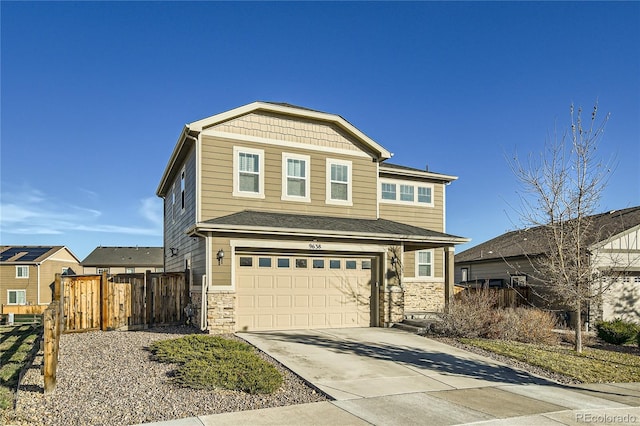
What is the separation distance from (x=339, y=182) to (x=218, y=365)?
9.16m

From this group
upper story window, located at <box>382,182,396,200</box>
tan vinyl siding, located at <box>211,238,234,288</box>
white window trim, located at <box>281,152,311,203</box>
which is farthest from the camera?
upper story window, located at <box>382,182,396,200</box>

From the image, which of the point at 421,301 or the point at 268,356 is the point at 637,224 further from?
the point at 268,356

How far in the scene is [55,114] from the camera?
1552 centimetres

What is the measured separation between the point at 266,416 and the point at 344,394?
5.31 feet

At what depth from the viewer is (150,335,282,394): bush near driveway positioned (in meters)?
7.63

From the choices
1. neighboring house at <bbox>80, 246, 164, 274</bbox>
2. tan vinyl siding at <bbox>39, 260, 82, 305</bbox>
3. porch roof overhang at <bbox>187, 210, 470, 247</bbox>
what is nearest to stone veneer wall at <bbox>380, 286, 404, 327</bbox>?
porch roof overhang at <bbox>187, 210, 470, 247</bbox>

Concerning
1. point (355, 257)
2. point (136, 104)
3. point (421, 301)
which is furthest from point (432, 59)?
point (136, 104)

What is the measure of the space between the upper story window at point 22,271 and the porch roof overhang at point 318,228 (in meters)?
33.7

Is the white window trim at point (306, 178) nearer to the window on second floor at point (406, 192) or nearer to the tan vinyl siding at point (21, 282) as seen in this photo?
the window on second floor at point (406, 192)

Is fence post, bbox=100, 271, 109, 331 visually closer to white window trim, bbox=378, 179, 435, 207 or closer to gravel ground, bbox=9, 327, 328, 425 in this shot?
gravel ground, bbox=9, 327, 328, 425

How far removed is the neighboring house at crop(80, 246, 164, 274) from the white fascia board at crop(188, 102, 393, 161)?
35694 millimetres

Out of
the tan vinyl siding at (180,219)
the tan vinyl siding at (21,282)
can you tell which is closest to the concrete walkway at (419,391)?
the tan vinyl siding at (180,219)

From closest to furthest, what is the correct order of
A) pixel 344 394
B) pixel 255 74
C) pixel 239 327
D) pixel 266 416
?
pixel 266 416 → pixel 344 394 → pixel 239 327 → pixel 255 74

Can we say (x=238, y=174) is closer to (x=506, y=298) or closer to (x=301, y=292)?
(x=301, y=292)
